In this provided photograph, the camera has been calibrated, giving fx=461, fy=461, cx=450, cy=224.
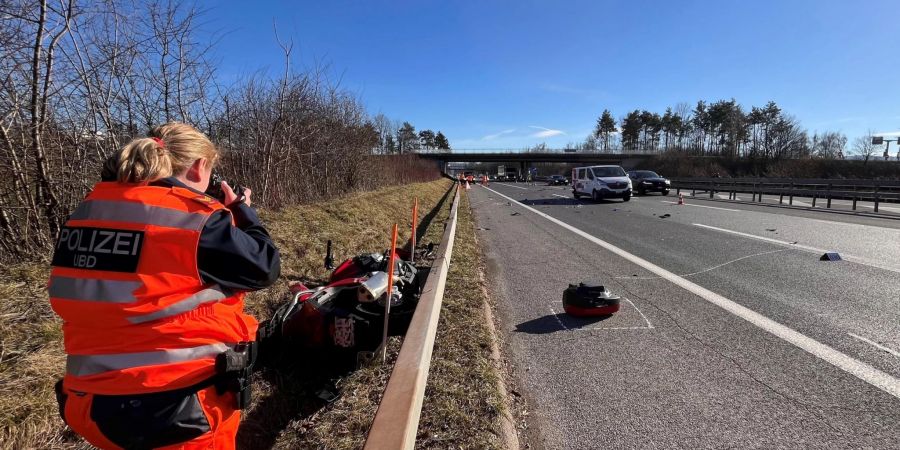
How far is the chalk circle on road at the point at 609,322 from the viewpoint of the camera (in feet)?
14.5

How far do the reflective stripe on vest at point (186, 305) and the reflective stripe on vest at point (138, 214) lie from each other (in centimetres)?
25

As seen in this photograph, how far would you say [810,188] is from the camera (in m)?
22.1

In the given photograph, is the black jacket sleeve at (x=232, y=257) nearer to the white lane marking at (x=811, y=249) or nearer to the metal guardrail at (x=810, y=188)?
the white lane marking at (x=811, y=249)

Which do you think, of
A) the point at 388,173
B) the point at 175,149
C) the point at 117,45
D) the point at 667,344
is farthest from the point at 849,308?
the point at 388,173

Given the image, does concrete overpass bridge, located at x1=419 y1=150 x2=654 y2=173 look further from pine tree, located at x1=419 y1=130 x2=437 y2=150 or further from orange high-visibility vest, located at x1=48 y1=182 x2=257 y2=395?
orange high-visibility vest, located at x1=48 y1=182 x2=257 y2=395

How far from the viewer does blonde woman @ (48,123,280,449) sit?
1549 mm

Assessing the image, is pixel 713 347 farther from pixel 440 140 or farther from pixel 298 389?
pixel 440 140

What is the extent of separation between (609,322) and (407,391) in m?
2.95

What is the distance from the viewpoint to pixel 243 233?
1815 millimetres

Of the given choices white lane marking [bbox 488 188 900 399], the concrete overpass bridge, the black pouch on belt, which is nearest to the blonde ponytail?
the black pouch on belt

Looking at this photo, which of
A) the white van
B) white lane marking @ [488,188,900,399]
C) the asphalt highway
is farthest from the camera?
the white van

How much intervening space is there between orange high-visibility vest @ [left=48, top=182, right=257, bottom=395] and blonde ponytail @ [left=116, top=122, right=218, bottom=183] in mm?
64

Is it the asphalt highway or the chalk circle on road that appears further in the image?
the chalk circle on road

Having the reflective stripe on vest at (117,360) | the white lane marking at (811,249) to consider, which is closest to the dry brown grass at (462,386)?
the reflective stripe on vest at (117,360)
